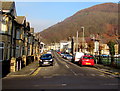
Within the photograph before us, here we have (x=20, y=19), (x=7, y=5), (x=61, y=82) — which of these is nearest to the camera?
(x=61, y=82)

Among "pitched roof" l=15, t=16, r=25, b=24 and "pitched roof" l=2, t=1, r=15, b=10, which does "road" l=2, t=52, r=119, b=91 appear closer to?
"pitched roof" l=2, t=1, r=15, b=10

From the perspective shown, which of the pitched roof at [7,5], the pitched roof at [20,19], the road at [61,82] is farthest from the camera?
→ the pitched roof at [20,19]

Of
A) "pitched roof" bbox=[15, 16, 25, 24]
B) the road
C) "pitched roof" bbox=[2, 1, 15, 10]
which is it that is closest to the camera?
the road

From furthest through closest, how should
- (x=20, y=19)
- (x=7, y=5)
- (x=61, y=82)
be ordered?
(x=20, y=19), (x=7, y=5), (x=61, y=82)

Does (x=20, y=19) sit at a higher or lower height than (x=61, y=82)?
higher

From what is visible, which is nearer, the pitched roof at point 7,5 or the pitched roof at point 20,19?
the pitched roof at point 7,5

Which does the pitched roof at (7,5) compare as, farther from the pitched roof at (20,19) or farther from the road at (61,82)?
the road at (61,82)

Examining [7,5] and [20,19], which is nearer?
[7,5]

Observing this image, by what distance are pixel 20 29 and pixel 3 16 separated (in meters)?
9.05

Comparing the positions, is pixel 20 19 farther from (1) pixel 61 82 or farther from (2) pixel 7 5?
(1) pixel 61 82

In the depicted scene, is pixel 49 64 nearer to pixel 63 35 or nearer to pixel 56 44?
pixel 63 35

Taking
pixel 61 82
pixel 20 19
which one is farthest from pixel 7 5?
pixel 61 82

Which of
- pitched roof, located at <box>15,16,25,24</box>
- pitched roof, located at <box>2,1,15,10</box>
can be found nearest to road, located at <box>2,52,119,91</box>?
pitched roof, located at <box>2,1,15,10</box>

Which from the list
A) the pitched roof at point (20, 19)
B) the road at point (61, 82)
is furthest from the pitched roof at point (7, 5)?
the road at point (61, 82)
